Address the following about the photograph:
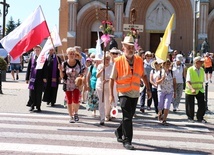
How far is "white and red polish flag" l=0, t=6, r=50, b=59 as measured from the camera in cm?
1027

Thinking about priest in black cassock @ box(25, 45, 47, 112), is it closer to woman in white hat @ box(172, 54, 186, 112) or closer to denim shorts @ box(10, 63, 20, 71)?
woman in white hat @ box(172, 54, 186, 112)

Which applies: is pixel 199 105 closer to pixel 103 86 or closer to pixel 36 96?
pixel 103 86

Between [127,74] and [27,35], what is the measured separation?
357 centimetres

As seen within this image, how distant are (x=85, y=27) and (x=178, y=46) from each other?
914cm

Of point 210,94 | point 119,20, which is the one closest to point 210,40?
point 119,20

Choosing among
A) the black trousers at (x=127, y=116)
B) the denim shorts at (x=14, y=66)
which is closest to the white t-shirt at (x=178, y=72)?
the black trousers at (x=127, y=116)

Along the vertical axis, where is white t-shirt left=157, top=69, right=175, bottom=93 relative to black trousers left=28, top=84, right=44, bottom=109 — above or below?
above

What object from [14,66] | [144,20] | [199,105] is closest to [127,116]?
[199,105]

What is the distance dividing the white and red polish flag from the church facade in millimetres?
27802

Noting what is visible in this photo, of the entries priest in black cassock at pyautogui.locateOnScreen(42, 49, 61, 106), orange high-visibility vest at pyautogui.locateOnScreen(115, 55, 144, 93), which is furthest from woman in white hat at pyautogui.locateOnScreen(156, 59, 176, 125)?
priest in black cassock at pyautogui.locateOnScreen(42, 49, 61, 106)

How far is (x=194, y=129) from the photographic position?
1029cm

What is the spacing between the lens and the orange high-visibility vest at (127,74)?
7.87 meters

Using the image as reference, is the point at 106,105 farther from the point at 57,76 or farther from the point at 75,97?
the point at 57,76

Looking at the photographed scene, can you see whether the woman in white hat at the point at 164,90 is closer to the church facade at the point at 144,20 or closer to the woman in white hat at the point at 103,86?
the woman in white hat at the point at 103,86
